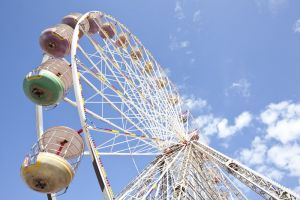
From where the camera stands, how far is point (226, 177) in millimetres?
16625

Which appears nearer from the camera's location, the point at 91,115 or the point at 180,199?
the point at 91,115

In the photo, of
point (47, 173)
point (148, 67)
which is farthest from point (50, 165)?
point (148, 67)

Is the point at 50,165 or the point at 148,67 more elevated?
the point at 148,67

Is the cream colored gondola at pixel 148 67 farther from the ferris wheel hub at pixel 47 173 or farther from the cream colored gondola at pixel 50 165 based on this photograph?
the ferris wheel hub at pixel 47 173

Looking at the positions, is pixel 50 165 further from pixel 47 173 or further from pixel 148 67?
pixel 148 67

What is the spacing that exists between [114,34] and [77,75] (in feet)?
23.8

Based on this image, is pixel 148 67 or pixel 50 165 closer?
pixel 50 165

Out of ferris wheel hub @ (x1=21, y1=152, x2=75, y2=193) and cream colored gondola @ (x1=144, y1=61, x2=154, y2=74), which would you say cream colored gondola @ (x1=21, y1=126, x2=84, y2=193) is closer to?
ferris wheel hub @ (x1=21, y1=152, x2=75, y2=193)

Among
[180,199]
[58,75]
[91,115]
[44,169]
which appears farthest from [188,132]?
[44,169]

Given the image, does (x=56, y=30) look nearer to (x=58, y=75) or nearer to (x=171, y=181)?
(x=58, y=75)

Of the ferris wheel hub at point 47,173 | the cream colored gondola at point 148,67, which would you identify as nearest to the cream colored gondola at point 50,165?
the ferris wheel hub at point 47,173

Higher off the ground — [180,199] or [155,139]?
[155,139]

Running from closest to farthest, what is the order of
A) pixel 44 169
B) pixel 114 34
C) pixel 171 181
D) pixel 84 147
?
1. pixel 44 169
2. pixel 84 147
3. pixel 171 181
4. pixel 114 34

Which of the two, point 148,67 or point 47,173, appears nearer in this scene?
point 47,173
